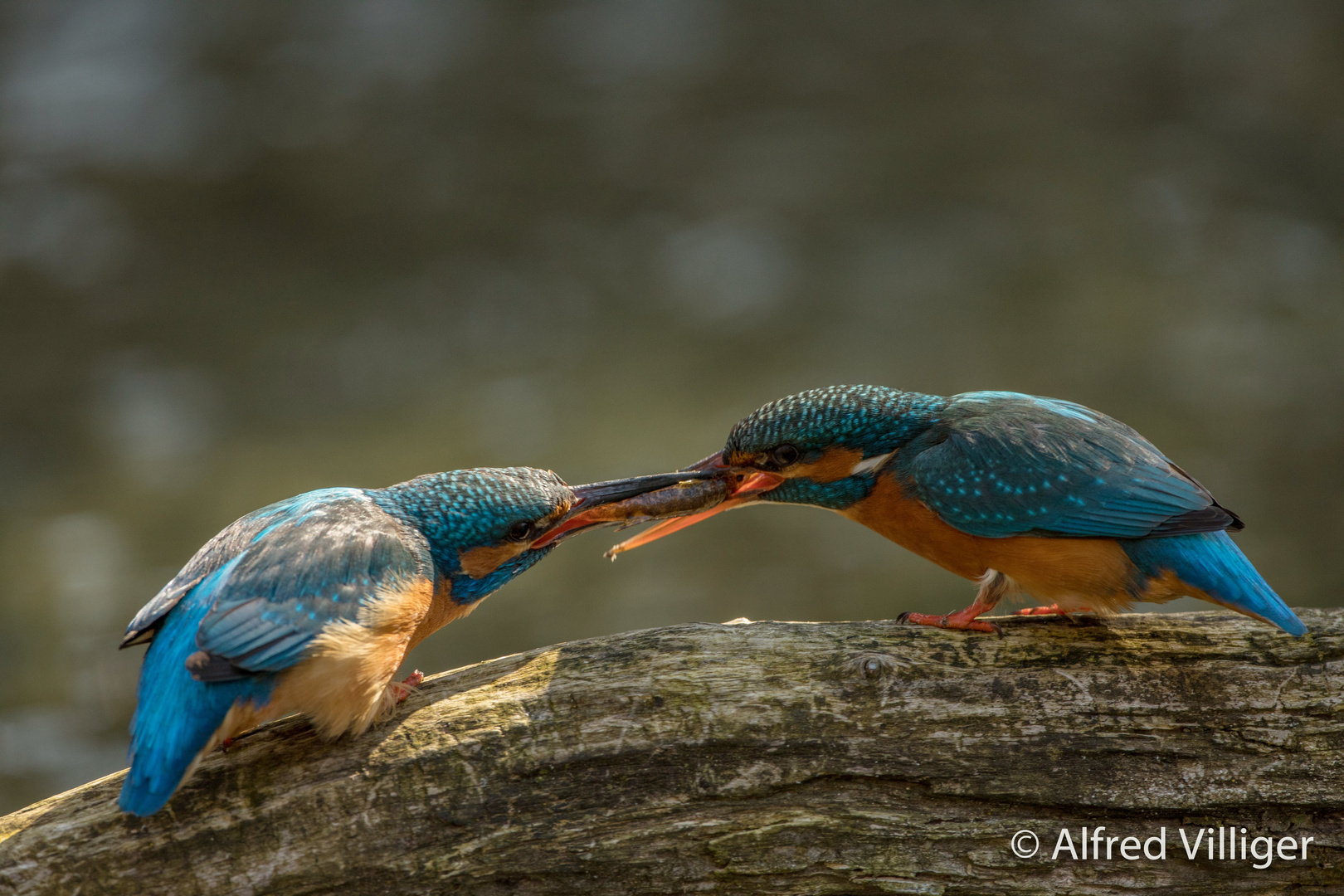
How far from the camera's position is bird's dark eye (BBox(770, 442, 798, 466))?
3.10 meters

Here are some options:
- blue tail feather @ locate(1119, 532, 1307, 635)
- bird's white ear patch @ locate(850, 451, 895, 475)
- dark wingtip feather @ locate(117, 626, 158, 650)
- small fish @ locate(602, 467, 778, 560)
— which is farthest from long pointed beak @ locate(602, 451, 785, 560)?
dark wingtip feather @ locate(117, 626, 158, 650)

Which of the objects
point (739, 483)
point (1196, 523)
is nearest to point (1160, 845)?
point (1196, 523)

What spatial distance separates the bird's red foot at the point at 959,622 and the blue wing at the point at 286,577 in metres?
1.45

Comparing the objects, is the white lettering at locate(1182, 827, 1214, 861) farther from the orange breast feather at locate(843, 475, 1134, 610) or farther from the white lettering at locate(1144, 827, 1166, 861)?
the orange breast feather at locate(843, 475, 1134, 610)

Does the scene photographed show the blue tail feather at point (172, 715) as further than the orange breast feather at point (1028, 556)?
No

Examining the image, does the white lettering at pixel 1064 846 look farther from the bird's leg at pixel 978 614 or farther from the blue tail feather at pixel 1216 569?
the blue tail feather at pixel 1216 569

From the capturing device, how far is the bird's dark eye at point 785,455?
310 centimetres

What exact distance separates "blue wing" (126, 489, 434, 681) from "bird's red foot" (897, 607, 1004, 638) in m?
1.45

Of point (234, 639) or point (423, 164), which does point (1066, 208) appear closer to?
point (423, 164)

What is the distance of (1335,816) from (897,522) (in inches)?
52.8

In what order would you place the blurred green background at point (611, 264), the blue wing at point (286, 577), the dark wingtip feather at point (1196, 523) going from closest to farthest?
the blue wing at point (286, 577) < the dark wingtip feather at point (1196, 523) < the blurred green background at point (611, 264)

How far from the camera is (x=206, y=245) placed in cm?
745

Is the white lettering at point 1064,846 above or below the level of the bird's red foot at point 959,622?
below

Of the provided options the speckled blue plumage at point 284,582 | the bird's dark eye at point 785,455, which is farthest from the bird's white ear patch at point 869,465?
the speckled blue plumage at point 284,582
